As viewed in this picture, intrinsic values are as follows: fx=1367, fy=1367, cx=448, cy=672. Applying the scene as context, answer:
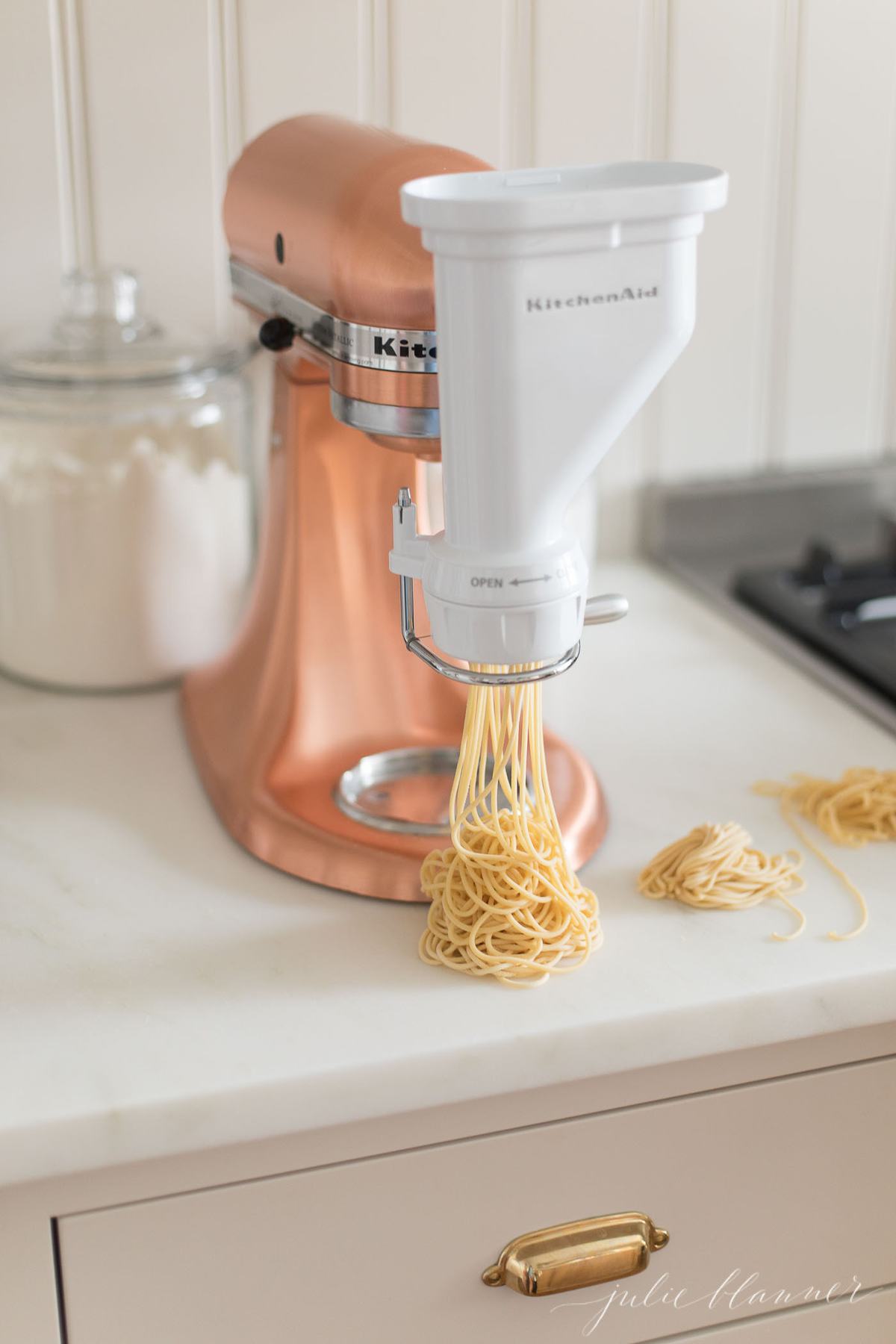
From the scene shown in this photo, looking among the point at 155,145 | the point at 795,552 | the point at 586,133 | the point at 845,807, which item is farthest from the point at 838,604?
the point at 155,145

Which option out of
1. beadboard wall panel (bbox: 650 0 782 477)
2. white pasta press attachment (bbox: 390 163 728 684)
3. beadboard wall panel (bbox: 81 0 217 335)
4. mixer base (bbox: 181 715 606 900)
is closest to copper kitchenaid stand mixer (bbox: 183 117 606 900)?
mixer base (bbox: 181 715 606 900)

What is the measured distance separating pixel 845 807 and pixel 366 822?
0.96 ft

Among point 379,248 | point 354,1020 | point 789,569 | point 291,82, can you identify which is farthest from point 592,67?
point 354,1020

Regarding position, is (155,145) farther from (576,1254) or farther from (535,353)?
(576,1254)

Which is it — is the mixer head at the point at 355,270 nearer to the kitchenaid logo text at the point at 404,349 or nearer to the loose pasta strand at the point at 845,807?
the kitchenaid logo text at the point at 404,349

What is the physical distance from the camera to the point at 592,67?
3.76ft

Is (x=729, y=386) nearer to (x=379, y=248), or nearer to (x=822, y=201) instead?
(x=822, y=201)

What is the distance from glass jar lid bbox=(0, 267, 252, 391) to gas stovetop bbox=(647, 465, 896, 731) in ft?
1.58

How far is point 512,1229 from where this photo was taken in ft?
2.26

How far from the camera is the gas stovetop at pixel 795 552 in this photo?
111 cm

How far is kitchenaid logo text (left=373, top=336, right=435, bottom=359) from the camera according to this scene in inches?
25.4

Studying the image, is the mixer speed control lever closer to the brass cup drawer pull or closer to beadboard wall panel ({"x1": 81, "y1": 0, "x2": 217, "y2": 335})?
the brass cup drawer pull

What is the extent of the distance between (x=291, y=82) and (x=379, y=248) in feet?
1.72

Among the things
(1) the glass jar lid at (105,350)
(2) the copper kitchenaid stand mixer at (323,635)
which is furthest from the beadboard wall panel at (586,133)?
(2) the copper kitchenaid stand mixer at (323,635)
